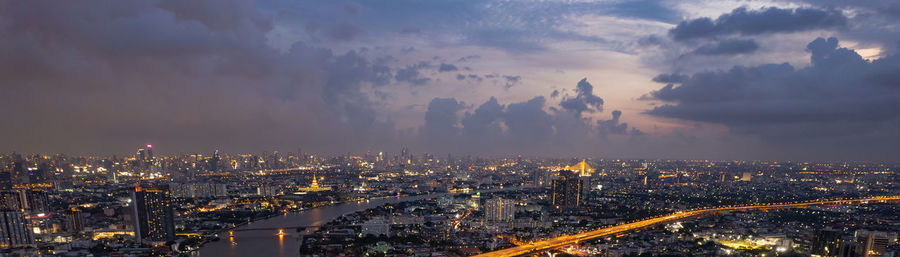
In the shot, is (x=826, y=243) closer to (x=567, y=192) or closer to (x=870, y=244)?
(x=870, y=244)

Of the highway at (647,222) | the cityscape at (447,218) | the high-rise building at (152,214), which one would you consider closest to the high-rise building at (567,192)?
the cityscape at (447,218)

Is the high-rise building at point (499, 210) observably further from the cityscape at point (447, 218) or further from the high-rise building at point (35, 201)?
the high-rise building at point (35, 201)

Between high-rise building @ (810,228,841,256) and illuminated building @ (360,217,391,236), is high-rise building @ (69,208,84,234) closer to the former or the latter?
illuminated building @ (360,217,391,236)

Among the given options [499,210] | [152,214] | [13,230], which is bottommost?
[499,210]

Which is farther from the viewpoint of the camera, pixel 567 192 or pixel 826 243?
pixel 567 192

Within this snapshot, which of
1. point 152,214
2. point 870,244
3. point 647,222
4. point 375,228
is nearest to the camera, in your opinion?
point 870,244

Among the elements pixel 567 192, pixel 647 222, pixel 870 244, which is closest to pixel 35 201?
pixel 567 192
